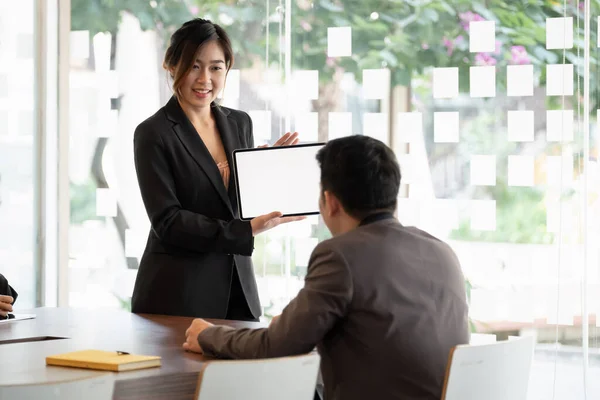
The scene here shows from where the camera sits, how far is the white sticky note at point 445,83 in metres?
4.57

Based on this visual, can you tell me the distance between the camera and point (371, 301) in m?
2.07

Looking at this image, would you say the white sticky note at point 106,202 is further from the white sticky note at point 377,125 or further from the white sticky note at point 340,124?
the white sticky note at point 377,125

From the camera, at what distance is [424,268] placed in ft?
7.04

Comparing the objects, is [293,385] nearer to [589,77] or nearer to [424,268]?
→ [424,268]

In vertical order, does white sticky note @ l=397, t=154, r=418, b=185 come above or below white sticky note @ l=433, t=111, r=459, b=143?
below

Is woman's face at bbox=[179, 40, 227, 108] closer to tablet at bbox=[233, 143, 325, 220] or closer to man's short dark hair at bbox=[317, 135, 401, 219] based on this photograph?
tablet at bbox=[233, 143, 325, 220]

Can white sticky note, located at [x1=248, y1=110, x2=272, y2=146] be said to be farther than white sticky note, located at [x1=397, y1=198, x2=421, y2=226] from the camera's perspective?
Yes

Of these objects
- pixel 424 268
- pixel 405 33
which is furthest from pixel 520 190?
pixel 424 268

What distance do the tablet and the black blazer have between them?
3.7 inches

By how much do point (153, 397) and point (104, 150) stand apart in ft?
11.8

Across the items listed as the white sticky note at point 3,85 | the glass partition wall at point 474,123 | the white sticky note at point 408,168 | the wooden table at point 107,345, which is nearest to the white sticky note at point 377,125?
the glass partition wall at point 474,123

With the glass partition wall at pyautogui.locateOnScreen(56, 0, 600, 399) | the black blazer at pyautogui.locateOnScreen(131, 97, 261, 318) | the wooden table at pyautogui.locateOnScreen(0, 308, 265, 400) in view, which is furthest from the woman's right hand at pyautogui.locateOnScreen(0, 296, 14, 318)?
the glass partition wall at pyautogui.locateOnScreen(56, 0, 600, 399)

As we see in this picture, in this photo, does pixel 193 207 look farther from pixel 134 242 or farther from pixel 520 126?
pixel 134 242

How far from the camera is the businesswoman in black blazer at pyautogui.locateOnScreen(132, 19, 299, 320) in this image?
312cm
